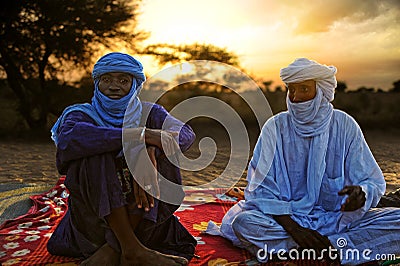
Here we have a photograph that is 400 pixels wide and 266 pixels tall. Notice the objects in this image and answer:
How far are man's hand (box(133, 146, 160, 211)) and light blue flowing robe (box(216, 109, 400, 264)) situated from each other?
2.25 ft

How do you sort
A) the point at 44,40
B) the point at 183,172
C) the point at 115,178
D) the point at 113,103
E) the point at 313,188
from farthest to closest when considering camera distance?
the point at 44,40 < the point at 183,172 < the point at 313,188 < the point at 113,103 < the point at 115,178

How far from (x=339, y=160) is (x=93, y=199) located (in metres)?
1.69

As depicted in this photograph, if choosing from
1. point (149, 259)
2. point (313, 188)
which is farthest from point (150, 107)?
point (313, 188)

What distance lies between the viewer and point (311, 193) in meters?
3.31

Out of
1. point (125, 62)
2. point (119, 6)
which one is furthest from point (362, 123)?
point (125, 62)

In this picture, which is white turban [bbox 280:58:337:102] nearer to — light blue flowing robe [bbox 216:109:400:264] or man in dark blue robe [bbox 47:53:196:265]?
light blue flowing robe [bbox 216:109:400:264]

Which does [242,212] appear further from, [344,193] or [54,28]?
[54,28]

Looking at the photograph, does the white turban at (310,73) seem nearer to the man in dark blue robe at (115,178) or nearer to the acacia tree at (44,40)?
the man in dark blue robe at (115,178)

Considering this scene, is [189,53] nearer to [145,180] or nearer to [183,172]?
[183,172]

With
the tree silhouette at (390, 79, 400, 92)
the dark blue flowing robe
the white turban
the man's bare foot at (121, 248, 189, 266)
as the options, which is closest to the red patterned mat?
the dark blue flowing robe

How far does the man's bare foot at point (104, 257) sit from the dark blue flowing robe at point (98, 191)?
0.04 metres

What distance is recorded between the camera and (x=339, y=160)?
3357 mm

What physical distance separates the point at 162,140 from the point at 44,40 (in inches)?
397

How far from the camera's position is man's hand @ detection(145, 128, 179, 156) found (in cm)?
297
